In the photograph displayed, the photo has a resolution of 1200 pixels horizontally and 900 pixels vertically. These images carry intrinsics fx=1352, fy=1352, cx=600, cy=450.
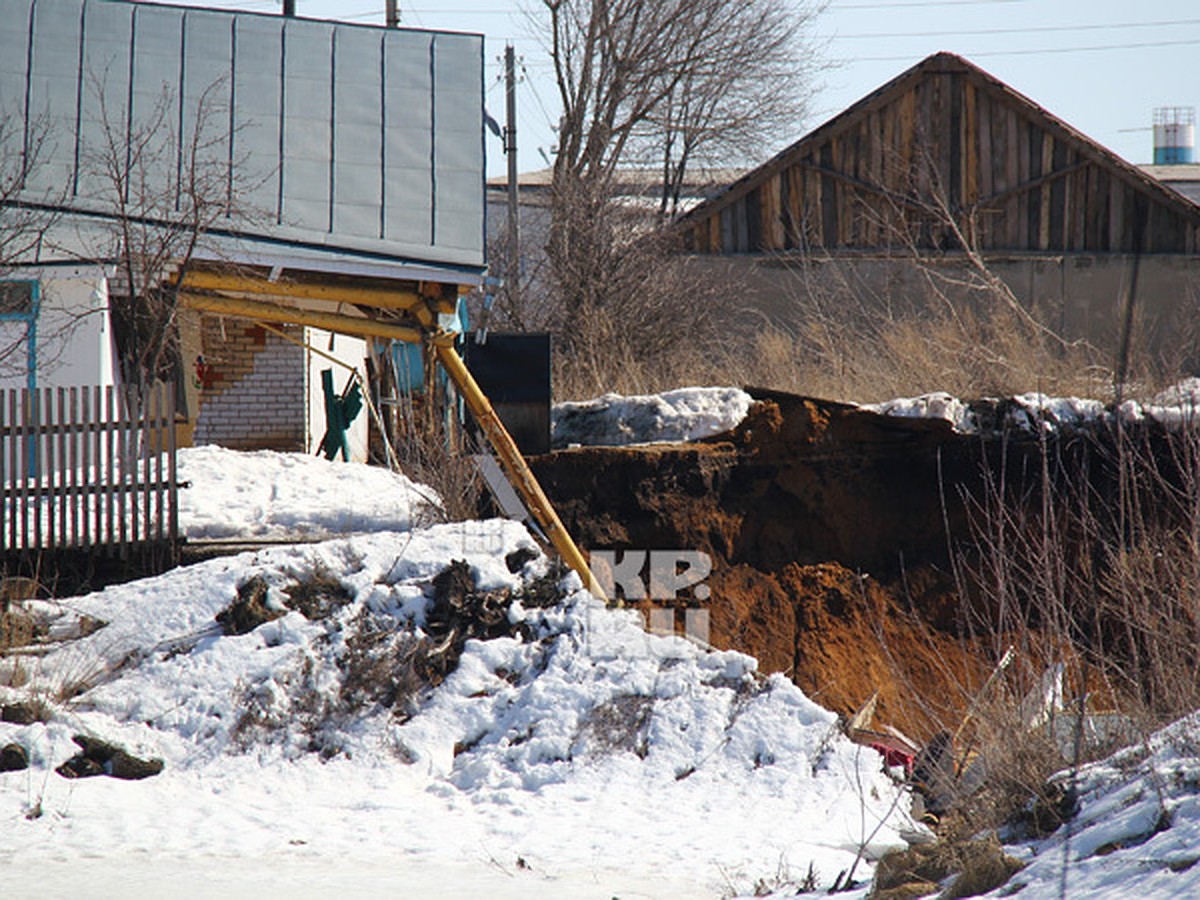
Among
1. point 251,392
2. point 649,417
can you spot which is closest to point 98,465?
point 649,417

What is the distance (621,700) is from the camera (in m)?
9.08

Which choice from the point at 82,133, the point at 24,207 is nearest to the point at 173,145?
the point at 82,133

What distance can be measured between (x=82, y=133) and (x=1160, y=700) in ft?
41.0

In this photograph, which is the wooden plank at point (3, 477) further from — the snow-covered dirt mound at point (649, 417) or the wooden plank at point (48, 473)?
the snow-covered dirt mound at point (649, 417)

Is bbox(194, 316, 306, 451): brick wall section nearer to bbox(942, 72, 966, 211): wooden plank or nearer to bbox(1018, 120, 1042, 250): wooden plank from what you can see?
bbox(942, 72, 966, 211): wooden plank

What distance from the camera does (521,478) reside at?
11.2 m

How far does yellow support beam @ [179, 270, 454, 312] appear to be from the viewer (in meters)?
13.1

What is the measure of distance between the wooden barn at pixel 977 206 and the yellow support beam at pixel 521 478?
10660mm

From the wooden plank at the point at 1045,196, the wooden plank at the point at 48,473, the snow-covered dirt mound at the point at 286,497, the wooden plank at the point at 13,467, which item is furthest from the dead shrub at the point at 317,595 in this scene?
the wooden plank at the point at 1045,196

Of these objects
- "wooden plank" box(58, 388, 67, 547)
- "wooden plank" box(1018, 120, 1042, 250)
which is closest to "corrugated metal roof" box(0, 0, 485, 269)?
"wooden plank" box(58, 388, 67, 547)

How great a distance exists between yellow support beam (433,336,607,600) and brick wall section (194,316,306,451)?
18.0 feet

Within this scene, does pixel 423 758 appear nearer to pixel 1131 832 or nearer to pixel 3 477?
pixel 3 477

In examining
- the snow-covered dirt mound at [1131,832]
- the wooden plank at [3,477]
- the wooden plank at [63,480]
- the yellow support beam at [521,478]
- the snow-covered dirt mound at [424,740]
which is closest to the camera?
the snow-covered dirt mound at [1131,832]

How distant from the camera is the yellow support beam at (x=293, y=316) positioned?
12688 millimetres
